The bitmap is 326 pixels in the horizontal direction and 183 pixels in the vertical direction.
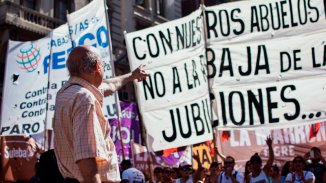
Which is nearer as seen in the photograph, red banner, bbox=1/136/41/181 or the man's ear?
the man's ear

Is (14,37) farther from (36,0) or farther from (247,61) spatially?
(247,61)

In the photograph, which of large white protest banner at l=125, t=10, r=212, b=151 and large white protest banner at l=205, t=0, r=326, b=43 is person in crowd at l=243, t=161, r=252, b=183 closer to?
large white protest banner at l=125, t=10, r=212, b=151

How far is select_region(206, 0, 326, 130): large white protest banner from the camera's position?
745 cm

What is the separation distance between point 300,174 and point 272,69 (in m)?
1.68

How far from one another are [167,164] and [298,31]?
4.47m

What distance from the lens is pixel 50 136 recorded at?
10602mm

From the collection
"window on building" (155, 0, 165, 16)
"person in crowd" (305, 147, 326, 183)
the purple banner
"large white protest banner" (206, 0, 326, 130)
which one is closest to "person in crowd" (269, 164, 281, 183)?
"person in crowd" (305, 147, 326, 183)

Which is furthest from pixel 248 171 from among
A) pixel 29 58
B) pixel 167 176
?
pixel 29 58

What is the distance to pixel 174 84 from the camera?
810 centimetres

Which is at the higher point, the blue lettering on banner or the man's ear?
Answer: the blue lettering on banner

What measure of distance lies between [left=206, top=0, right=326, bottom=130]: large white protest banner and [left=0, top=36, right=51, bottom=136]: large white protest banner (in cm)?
412

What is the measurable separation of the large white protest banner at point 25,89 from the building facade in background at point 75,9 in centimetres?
580

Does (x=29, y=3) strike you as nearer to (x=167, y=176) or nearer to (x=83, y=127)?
(x=167, y=176)

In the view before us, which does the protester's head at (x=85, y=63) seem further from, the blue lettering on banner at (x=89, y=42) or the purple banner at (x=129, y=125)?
the purple banner at (x=129, y=125)
